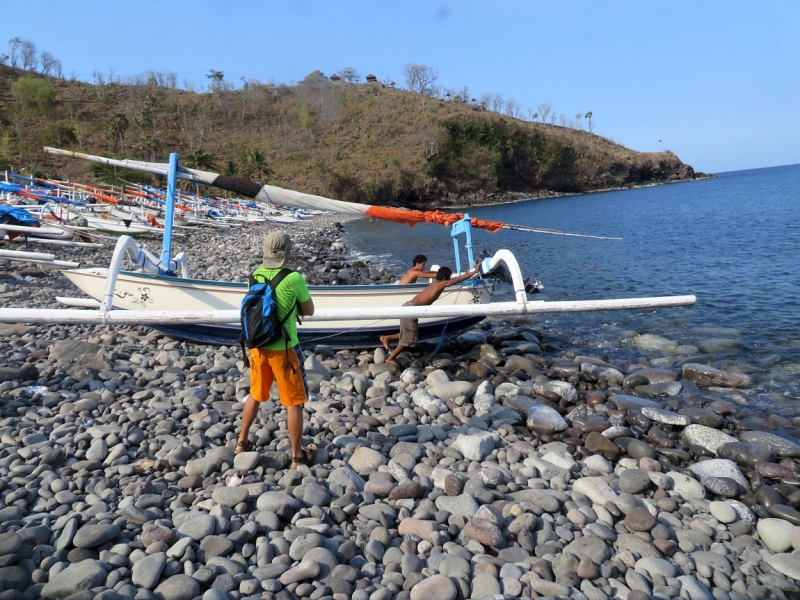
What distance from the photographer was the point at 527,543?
395 centimetres

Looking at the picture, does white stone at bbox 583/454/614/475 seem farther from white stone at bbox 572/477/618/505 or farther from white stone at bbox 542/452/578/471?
white stone at bbox 572/477/618/505

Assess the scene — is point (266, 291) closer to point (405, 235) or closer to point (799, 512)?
point (799, 512)

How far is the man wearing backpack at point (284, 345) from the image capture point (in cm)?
447

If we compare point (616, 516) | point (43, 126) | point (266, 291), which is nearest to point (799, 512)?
point (616, 516)

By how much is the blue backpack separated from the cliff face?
63120 mm

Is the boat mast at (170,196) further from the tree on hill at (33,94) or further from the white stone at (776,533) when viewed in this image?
the tree on hill at (33,94)

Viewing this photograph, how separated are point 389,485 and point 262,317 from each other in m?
1.84

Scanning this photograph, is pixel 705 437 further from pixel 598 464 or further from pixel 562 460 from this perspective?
pixel 562 460

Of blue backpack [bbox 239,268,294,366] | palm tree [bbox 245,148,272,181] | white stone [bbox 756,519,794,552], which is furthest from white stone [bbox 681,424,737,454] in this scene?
palm tree [bbox 245,148,272,181]

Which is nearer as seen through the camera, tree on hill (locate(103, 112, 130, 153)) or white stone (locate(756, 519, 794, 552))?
white stone (locate(756, 519, 794, 552))

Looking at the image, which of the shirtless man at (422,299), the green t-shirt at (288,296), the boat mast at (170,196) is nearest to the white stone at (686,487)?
the green t-shirt at (288,296)

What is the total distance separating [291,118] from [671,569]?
4413 inches

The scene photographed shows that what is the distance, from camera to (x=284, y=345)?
177 inches

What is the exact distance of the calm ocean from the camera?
9883 millimetres
